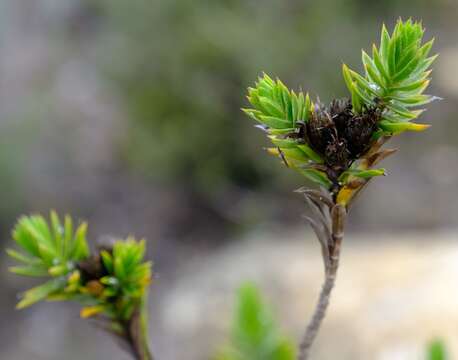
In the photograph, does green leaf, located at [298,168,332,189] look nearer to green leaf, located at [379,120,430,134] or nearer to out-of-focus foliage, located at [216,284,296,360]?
green leaf, located at [379,120,430,134]

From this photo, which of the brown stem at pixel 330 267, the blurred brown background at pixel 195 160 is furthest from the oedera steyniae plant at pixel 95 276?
the blurred brown background at pixel 195 160

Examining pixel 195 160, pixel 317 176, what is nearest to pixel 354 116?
pixel 317 176

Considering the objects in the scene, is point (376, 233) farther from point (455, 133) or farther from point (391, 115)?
point (391, 115)

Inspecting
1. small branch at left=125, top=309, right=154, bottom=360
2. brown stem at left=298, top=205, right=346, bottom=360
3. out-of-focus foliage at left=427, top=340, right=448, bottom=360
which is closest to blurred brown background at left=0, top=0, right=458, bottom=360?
out-of-focus foliage at left=427, top=340, right=448, bottom=360

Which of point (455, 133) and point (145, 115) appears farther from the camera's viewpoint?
point (455, 133)

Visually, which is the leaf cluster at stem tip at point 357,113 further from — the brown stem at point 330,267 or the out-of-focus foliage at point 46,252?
the out-of-focus foliage at point 46,252

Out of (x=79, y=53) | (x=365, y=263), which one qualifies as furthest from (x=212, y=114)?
(x=79, y=53)
